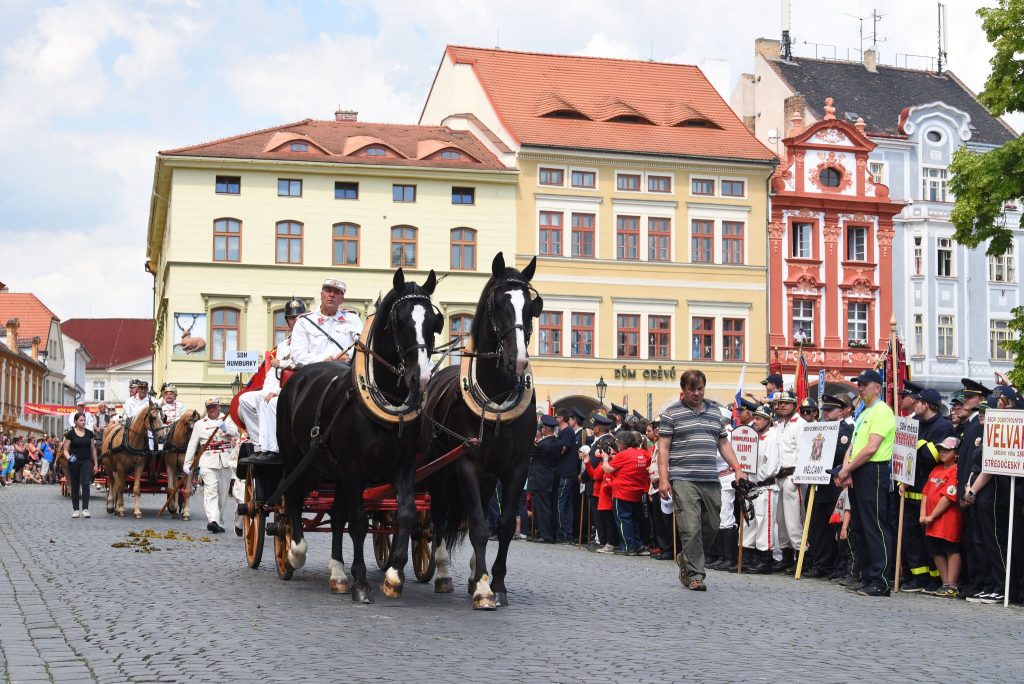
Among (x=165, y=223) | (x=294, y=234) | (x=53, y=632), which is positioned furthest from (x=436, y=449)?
(x=165, y=223)

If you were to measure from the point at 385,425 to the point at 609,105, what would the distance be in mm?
49023

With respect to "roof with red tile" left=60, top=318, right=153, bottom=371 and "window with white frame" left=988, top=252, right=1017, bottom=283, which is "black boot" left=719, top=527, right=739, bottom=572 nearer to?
"window with white frame" left=988, top=252, right=1017, bottom=283

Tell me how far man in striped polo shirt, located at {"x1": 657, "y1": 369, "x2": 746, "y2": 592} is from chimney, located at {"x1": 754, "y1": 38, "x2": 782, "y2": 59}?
2108 inches

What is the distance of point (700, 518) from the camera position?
43.7 ft

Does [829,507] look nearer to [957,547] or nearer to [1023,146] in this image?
[957,547]

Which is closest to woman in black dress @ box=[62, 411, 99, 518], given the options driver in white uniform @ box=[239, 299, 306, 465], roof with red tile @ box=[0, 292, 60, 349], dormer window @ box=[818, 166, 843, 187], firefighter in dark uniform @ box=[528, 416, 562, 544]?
firefighter in dark uniform @ box=[528, 416, 562, 544]

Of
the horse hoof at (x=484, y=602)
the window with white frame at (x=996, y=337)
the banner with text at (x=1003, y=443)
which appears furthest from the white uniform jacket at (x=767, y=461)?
the window with white frame at (x=996, y=337)

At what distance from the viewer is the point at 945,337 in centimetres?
6109

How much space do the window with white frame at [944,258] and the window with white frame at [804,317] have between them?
6836 mm

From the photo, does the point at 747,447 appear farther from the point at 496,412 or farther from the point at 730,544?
the point at 496,412

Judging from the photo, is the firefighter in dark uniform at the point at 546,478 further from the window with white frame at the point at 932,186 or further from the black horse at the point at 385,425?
the window with white frame at the point at 932,186

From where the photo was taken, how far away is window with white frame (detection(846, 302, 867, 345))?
Answer: 58531mm

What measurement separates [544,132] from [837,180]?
40.0 feet

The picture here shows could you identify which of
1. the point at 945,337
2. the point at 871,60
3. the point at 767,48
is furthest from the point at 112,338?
the point at 945,337
